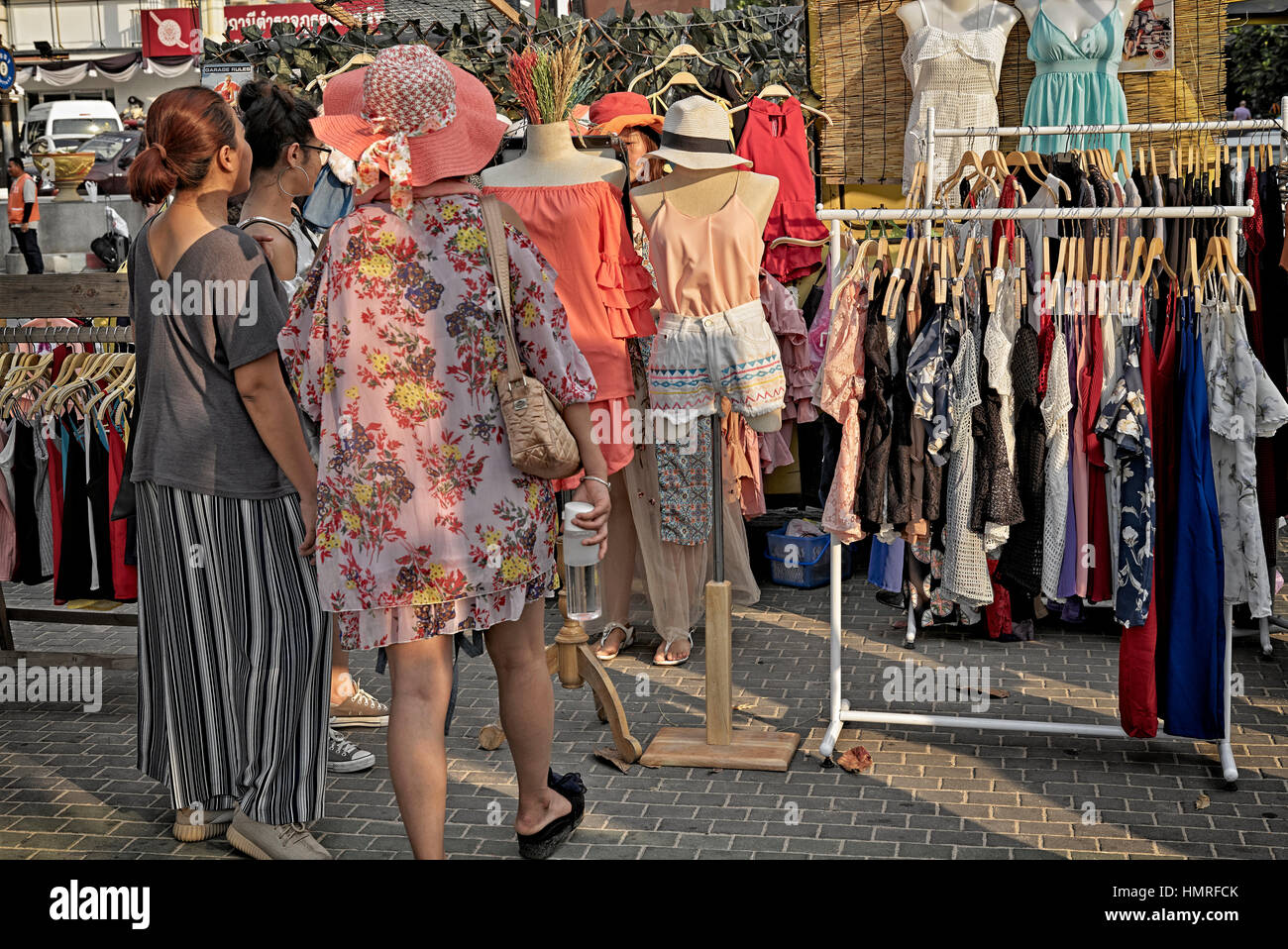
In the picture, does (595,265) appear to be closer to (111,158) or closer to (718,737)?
(718,737)

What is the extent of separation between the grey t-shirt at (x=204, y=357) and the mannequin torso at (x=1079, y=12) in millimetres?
4322

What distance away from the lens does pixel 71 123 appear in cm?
2117

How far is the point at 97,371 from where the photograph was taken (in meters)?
4.69

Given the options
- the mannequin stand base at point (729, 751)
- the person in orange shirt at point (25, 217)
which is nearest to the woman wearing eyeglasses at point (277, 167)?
the mannequin stand base at point (729, 751)

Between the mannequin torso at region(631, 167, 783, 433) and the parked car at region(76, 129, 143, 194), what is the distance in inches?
571

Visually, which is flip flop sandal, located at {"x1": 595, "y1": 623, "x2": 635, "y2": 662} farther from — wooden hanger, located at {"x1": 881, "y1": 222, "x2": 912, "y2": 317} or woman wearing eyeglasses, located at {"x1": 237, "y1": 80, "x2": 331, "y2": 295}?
woman wearing eyeglasses, located at {"x1": 237, "y1": 80, "x2": 331, "y2": 295}

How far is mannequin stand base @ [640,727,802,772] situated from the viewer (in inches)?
158

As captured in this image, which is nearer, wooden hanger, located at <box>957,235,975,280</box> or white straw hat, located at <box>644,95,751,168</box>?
wooden hanger, located at <box>957,235,975,280</box>

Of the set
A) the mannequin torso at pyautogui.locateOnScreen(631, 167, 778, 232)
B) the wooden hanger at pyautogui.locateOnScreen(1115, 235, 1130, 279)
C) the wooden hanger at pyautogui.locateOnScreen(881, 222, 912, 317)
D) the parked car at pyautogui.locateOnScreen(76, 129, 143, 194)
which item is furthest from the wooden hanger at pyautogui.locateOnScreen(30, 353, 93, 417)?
the parked car at pyautogui.locateOnScreen(76, 129, 143, 194)

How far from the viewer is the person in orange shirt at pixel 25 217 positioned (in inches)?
592

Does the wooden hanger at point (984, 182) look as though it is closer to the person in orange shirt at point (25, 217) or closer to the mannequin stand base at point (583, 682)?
the mannequin stand base at point (583, 682)

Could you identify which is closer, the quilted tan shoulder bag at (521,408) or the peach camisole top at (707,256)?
the quilted tan shoulder bag at (521,408)

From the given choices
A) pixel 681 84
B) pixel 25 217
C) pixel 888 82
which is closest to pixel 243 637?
pixel 681 84
